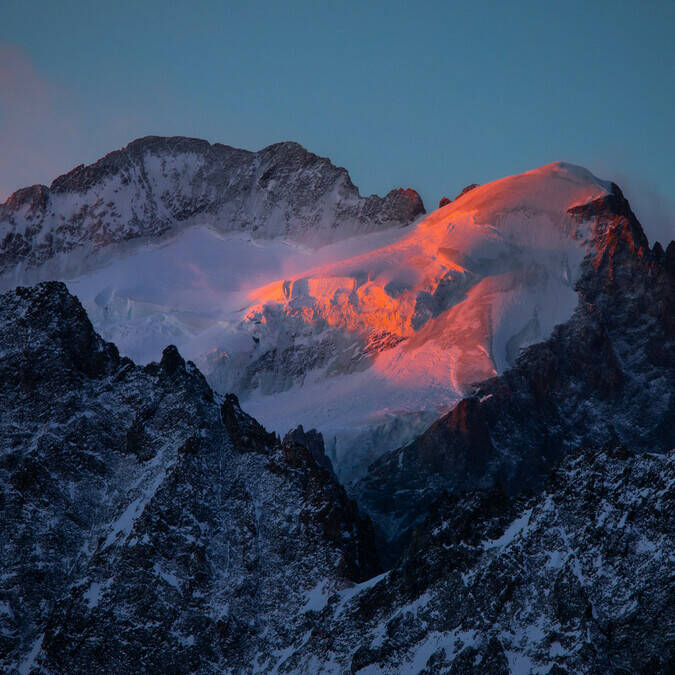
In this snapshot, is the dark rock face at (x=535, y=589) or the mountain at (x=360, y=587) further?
the mountain at (x=360, y=587)

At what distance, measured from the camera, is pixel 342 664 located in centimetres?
17775

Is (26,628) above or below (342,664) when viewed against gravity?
above

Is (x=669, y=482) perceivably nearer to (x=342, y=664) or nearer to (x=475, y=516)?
(x=475, y=516)

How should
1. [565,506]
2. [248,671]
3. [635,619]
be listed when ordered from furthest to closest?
[248,671]
[565,506]
[635,619]

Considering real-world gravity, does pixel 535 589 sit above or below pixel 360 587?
below

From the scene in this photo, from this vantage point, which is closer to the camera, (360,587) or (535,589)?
(535,589)

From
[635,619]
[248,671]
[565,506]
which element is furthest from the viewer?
[248,671]

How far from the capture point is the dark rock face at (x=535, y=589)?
157125 millimetres

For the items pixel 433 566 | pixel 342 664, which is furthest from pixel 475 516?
pixel 342 664

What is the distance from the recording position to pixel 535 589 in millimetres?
167375

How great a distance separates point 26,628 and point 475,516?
47.0m

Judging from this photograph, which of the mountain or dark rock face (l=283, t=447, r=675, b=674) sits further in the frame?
the mountain

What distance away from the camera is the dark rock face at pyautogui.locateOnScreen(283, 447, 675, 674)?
15712cm

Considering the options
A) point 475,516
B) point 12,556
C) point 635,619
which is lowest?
point 635,619
